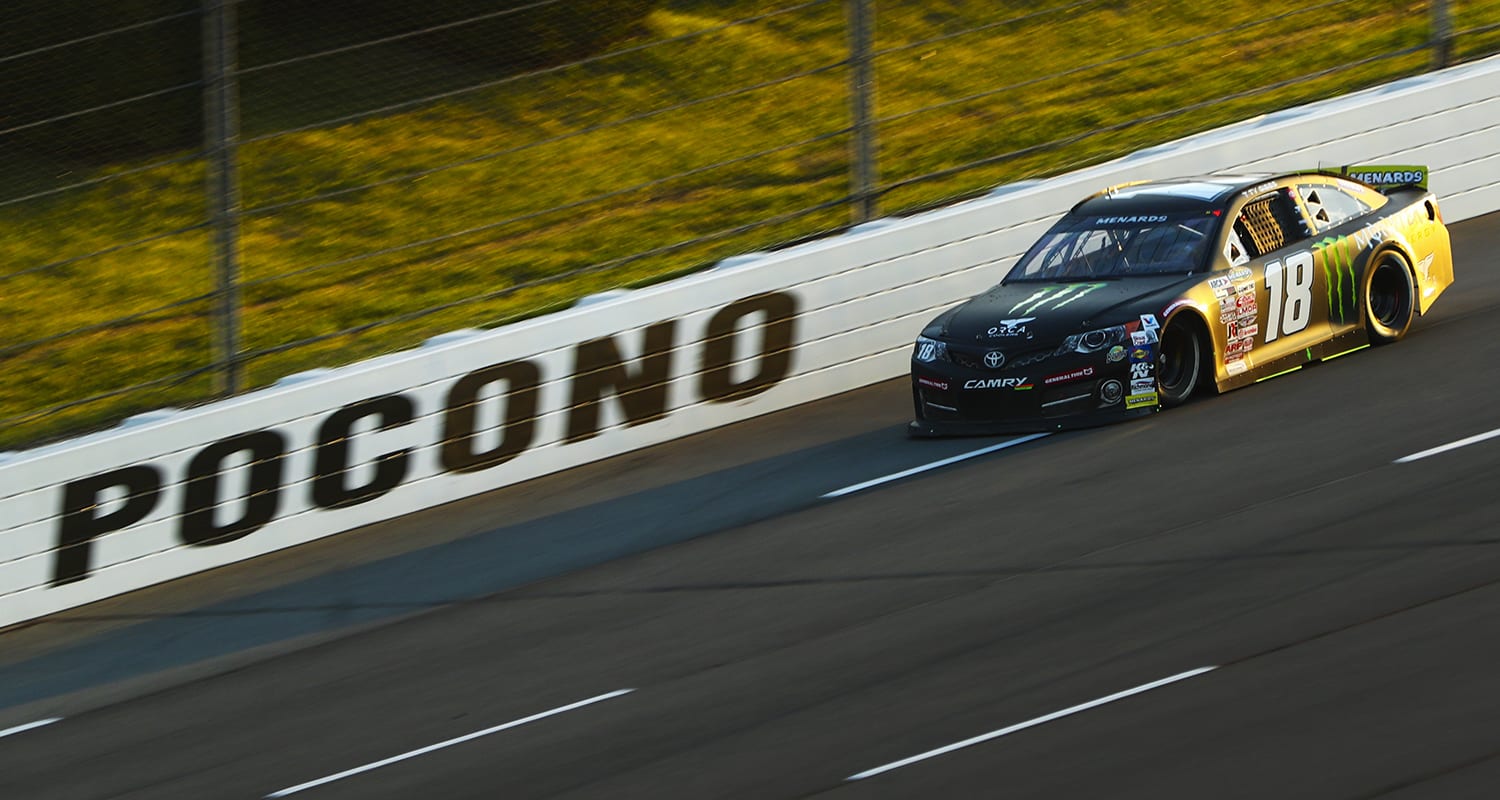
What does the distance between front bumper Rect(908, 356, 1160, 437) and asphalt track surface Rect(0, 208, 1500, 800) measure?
17cm

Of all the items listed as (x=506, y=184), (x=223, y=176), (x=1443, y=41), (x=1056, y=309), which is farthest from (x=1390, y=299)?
(x=223, y=176)

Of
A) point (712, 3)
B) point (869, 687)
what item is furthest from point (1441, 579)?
point (712, 3)

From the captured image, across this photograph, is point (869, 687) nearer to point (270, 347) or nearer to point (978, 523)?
point (978, 523)

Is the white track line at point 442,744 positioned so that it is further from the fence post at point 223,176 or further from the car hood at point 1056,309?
the fence post at point 223,176

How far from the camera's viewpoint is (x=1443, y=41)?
1683cm

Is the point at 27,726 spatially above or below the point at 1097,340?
below

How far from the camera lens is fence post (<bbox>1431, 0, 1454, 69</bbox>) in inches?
663

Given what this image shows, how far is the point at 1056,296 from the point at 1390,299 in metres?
2.41

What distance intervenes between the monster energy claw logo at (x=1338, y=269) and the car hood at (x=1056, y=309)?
107cm

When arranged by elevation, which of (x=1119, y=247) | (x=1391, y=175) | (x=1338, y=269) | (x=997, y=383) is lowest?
(x=997, y=383)

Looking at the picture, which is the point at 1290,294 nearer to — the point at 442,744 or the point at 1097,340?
the point at 1097,340

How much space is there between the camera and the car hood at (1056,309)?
11875mm

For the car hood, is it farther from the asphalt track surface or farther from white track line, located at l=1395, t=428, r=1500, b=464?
white track line, located at l=1395, t=428, r=1500, b=464

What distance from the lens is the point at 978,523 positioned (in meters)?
10.5
